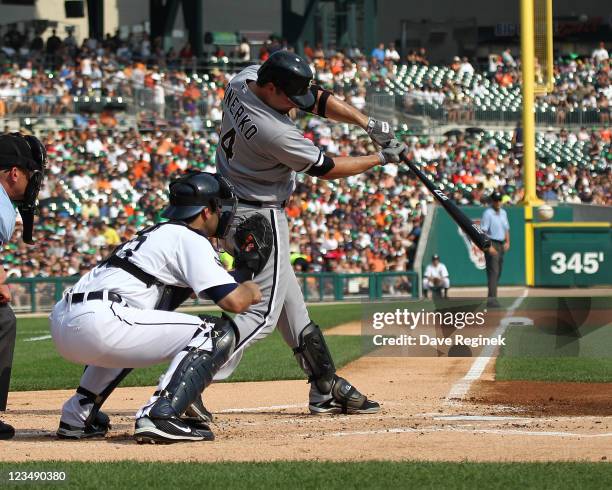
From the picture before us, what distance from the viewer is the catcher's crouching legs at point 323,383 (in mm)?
6801

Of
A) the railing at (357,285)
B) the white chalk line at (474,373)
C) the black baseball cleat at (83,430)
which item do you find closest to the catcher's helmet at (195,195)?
the black baseball cleat at (83,430)

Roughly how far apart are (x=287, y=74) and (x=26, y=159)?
1.46 metres

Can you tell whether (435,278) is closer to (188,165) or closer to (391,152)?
(188,165)

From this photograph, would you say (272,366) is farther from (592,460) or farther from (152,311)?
(592,460)

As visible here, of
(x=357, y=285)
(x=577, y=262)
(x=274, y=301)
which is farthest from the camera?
Answer: (x=357, y=285)

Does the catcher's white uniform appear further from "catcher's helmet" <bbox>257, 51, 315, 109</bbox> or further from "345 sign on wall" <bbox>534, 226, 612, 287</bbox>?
"345 sign on wall" <bbox>534, 226, 612, 287</bbox>

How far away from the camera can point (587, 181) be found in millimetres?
28000

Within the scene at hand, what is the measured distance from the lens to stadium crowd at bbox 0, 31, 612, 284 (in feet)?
74.7

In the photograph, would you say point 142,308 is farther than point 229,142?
No

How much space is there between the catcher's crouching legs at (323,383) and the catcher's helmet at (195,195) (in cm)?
132

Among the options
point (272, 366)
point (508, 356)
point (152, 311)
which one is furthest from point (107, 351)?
point (508, 356)

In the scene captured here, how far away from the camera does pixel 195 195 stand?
5.59 metres

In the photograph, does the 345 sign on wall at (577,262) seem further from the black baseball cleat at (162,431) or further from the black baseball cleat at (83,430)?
the black baseball cleat at (162,431)

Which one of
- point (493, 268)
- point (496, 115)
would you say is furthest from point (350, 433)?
point (496, 115)
